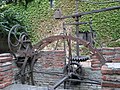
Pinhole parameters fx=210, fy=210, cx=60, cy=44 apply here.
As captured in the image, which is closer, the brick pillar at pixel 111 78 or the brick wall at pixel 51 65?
the brick pillar at pixel 111 78

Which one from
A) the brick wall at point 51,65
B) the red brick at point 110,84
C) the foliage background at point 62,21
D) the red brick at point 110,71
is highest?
the foliage background at point 62,21

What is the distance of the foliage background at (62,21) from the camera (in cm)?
618

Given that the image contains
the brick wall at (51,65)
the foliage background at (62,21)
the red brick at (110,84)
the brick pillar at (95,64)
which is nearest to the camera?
the red brick at (110,84)

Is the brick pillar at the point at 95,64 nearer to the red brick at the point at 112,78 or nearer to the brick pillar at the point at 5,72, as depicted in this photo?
the brick pillar at the point at 5,72

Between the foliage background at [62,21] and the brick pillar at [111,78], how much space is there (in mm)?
4424

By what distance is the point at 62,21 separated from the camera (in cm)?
661

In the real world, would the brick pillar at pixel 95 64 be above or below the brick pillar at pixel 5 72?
below

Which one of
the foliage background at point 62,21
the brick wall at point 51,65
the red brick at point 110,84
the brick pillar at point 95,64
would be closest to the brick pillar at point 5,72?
the red brick at point 110,84

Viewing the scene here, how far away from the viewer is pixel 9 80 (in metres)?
2.32

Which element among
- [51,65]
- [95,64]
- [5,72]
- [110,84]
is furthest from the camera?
Result: [51,65]

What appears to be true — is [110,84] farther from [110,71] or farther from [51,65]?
[51,65]

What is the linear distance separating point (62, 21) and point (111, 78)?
507 cm

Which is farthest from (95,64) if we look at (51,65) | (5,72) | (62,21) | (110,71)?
(62,21)

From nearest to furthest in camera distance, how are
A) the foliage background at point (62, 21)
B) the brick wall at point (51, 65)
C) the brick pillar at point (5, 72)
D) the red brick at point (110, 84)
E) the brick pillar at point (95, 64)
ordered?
the red brick at point (110, 84) < the brick pillar at point (5, 72) < the brick pillar at point (95, 64) < the brick wall at point (51, 65) < the foliage background at point (62, 21)
